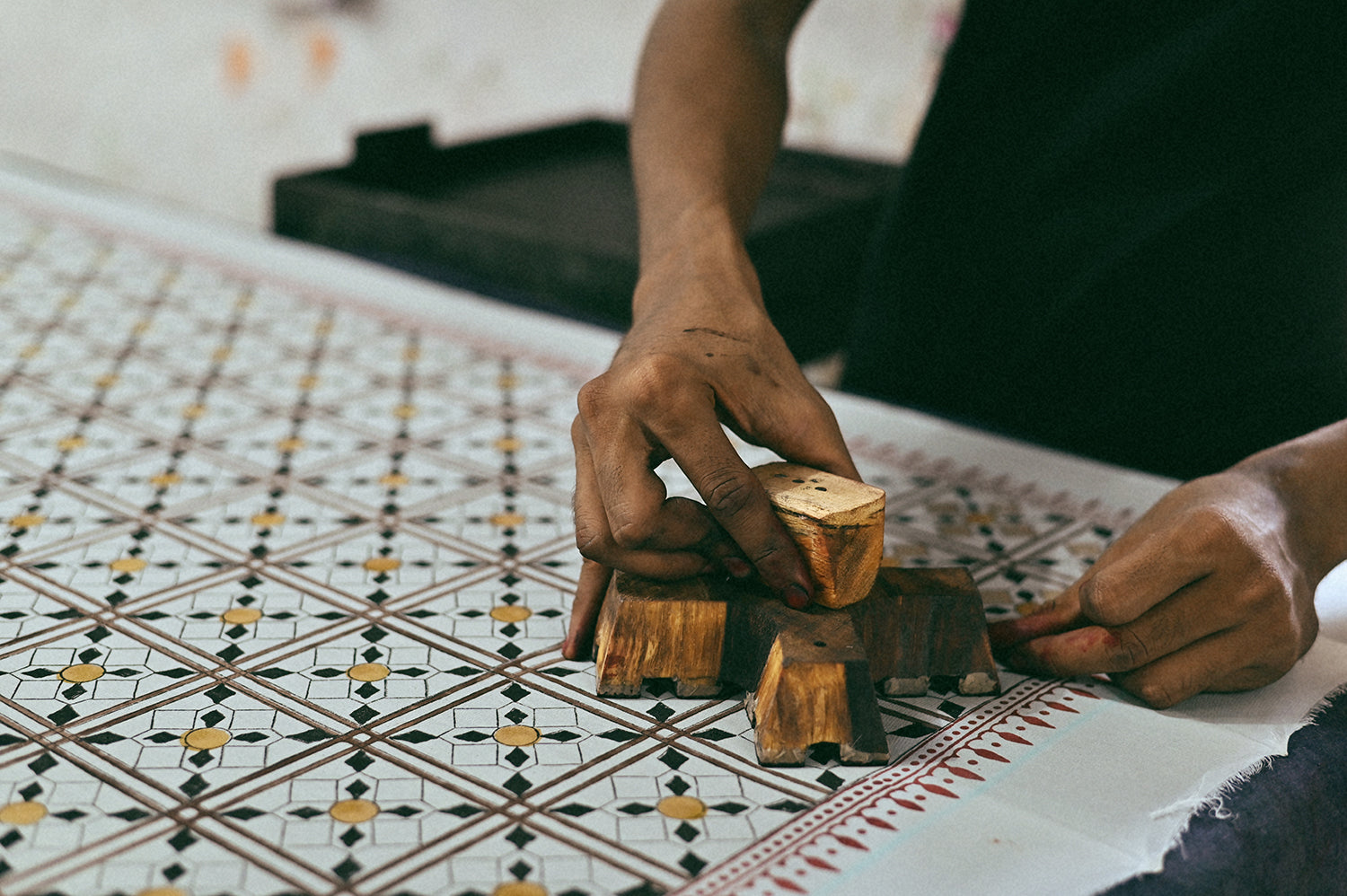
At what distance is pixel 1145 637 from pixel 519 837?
0.57 meters

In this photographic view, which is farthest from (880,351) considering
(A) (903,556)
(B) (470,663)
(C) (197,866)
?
(C) (197,866)

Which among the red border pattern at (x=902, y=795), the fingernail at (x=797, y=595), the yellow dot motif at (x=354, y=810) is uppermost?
the fingernail at (x=797, y=595)

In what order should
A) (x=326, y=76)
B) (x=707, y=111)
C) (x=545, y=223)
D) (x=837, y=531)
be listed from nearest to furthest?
1. (x=837, y=531)
2. (x=707, y=111)
3. (x=545, y=223)
4. (x=326, y=76)

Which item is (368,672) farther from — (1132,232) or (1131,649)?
(1132,232)

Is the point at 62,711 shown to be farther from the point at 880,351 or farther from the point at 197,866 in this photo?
the point at 880,351

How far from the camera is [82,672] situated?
1080 mm

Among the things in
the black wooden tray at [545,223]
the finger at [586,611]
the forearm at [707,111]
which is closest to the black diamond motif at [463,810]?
the finger at [586,611]

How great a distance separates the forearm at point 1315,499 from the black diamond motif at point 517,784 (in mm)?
725

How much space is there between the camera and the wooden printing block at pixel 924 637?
3.64 ft

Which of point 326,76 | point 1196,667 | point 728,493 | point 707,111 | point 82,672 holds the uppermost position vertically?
point 707,111

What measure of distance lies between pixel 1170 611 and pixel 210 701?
798 millimetres

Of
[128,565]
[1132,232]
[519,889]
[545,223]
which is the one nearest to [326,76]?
[545,223]

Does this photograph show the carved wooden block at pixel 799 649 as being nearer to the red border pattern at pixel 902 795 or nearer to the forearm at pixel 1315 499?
the red border pattern at pixel 902 795

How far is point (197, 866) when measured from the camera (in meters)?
0.84
